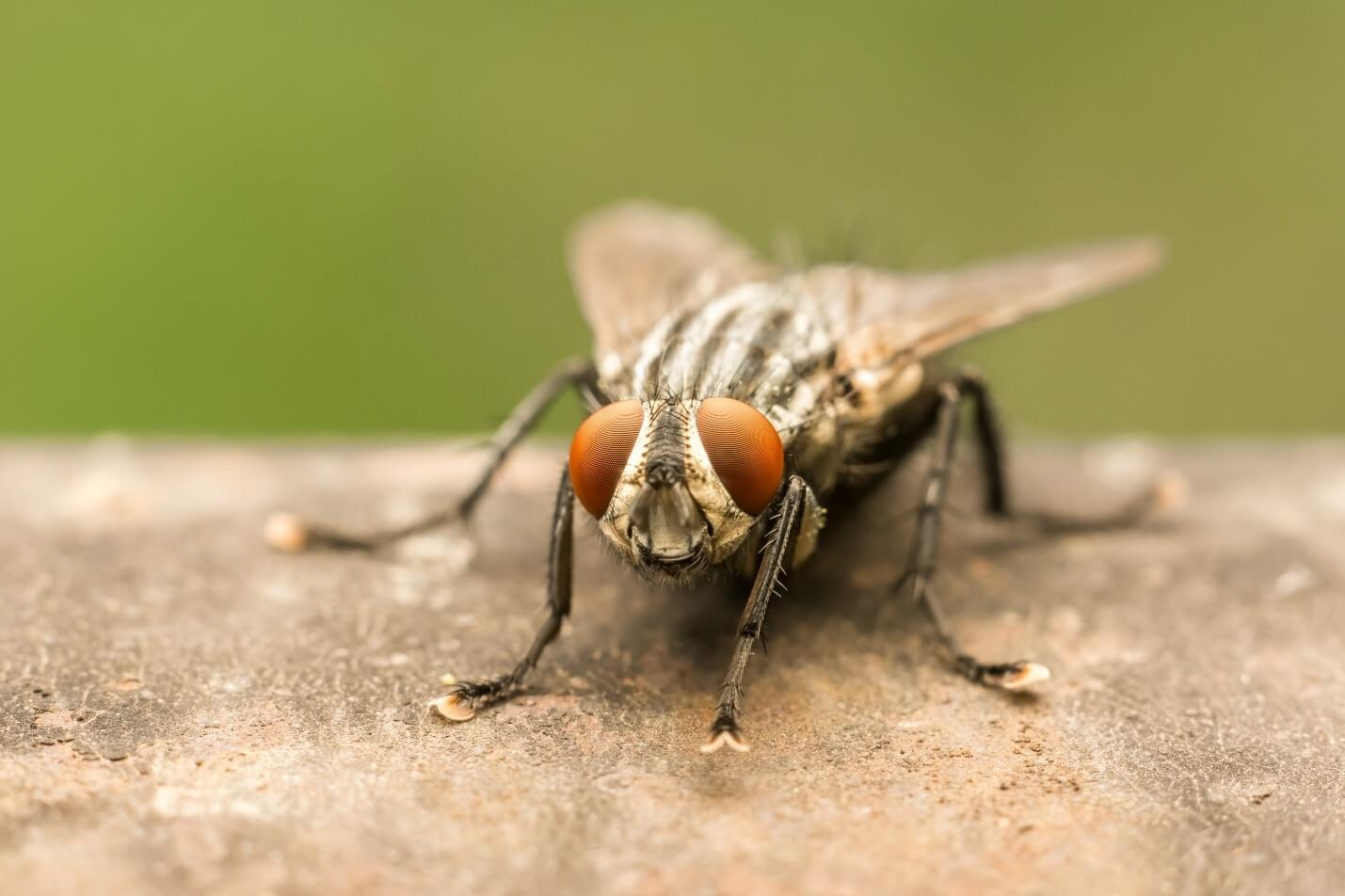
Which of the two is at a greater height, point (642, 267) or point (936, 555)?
point (642, 267)

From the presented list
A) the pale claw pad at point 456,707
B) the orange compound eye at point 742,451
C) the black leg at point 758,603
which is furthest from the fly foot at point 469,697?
the orange compound eye at point 742,451

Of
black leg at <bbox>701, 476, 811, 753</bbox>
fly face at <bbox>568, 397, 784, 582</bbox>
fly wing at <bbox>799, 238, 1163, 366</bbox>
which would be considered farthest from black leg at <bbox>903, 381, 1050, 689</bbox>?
fly face at <bbox>568, 397, 784, 582</bbox>

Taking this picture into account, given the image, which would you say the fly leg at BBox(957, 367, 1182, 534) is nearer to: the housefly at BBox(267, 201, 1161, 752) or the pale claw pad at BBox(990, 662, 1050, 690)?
the housefly at BBox(267, 201, 1161, 752)

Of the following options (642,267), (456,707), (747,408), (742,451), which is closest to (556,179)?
(642,267)

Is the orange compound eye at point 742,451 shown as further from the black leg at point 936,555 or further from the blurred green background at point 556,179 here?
the blurred green background at point 556,179

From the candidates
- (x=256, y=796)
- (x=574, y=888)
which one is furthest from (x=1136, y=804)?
(x=256, y=796)

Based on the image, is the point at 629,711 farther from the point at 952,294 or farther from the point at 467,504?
the point at 952,294
